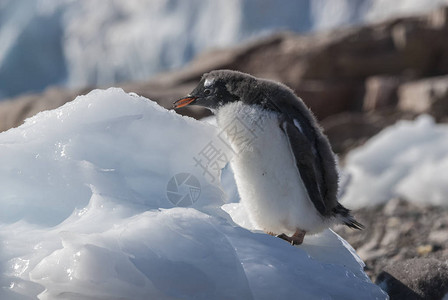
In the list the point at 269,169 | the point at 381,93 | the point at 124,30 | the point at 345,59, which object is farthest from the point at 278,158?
the point at 124,30

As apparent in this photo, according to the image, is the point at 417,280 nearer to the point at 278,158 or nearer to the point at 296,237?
the point at 296,237

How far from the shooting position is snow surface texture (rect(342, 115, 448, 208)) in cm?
348

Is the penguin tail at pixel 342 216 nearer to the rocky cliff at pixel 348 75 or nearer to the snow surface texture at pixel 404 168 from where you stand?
the snow surface texture at pixel 404 168

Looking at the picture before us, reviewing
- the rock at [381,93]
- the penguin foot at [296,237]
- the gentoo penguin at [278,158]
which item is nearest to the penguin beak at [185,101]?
the gentoo penguin at [278,158]

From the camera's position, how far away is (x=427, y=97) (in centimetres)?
548

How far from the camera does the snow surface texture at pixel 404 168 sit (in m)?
3.48

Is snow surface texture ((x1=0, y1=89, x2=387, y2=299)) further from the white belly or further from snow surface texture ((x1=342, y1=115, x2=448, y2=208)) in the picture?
snow surface texture ((x1=342, y1=115, x2=448, y2=208))

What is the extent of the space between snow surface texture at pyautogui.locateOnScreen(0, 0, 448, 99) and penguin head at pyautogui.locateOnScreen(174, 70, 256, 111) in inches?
397

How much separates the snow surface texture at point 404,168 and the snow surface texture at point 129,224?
1.99 meters

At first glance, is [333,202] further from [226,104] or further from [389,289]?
[226,104]

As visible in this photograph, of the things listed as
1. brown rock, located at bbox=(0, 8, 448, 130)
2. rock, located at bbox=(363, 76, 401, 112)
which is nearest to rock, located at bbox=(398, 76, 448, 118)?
rock, located at bbox=(363, 76, 401, 112)

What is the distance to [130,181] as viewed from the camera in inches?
53.2

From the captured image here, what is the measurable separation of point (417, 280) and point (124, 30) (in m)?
15.0

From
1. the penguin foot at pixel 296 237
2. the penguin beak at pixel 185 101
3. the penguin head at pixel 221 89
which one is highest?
the penguin head at pixel 221 89
